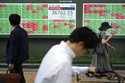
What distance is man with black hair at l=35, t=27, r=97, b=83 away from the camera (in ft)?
14.7

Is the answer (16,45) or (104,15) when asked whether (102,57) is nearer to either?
(104,15)

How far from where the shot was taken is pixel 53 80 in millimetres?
4535

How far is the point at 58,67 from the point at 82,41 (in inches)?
12.1

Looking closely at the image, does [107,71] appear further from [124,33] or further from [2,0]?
[2,0]

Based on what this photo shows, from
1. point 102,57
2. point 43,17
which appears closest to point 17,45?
point 102,57

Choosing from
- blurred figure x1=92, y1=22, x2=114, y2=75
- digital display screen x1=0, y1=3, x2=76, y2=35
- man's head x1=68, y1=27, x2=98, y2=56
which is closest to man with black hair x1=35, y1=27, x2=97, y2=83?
man's head x1=68, y1=27, x2=98, y2=56

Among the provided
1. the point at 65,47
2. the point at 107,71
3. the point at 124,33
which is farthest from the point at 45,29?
the point at 65,47

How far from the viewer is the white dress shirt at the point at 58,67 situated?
14.7 ft

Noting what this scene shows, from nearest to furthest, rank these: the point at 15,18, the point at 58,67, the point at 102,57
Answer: the point at 58,67
the point at 15,18
the point at 102,57

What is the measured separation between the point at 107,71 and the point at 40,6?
14.8 ft

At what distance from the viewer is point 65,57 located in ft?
14.9

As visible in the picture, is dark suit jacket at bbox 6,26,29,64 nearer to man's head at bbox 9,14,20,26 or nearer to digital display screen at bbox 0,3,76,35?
man's head at bbox 9,14,20,26

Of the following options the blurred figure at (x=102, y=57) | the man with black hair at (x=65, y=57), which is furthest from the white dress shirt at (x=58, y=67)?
the blurred figure at (x=102, y=57)

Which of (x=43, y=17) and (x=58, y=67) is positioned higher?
(x=58, y=67)
